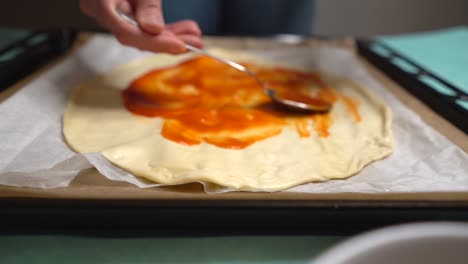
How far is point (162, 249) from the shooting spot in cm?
40

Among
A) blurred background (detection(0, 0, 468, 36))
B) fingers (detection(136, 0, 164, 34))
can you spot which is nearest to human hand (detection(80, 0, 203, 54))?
fingers (detection(136, 0, 164, 34))

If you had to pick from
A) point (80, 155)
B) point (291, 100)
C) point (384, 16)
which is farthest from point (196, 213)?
point (384, 16)

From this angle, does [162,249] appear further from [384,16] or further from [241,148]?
[384,16]

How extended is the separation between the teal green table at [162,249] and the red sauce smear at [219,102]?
18 cm

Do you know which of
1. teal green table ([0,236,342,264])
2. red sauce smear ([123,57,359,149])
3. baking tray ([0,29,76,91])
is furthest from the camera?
baking tray ([0,29,76,91])

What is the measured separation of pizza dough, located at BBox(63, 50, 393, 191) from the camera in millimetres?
482

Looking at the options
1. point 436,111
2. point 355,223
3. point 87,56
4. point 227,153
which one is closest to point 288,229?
point 355,223

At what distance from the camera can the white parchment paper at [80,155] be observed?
0.45 metres

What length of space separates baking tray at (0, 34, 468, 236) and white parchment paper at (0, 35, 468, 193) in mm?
35

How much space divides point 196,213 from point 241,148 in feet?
0.61

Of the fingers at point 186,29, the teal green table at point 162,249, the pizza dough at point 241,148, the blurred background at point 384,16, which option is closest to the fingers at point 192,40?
the fingers at point 186,29

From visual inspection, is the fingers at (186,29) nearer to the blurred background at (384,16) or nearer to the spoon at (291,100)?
the spoon at (291,100)

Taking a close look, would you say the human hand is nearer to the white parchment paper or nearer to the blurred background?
the white parchment paper

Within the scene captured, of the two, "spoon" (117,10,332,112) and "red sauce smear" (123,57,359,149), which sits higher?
"spoon" (117,10,332,112)
